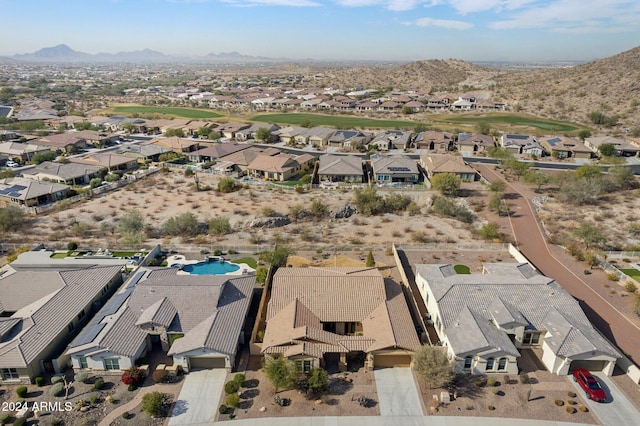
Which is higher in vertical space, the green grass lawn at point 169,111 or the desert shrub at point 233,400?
the green grass lawn at point 169,111

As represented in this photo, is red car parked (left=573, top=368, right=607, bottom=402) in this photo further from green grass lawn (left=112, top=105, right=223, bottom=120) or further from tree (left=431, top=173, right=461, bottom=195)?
green grass lawn (left=112, top=105, right=223, bottom=120)

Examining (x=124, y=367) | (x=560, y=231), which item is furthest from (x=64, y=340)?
(x=560, y=231)

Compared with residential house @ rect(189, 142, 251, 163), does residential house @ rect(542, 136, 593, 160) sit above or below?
above

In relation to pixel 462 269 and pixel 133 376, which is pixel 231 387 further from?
pixel 462 269

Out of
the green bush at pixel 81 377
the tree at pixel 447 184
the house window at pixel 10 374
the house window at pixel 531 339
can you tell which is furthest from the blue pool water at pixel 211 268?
the tree at pixel 447 184

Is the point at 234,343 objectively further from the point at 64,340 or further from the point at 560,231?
the point at 560,231

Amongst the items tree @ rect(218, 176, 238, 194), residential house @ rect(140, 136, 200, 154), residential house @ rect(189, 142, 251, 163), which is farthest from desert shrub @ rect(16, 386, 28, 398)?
residential house @ rect(140, 136, 200, 154)

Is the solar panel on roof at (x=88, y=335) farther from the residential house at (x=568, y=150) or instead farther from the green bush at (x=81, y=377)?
the residential house at (x=568, y=150)
